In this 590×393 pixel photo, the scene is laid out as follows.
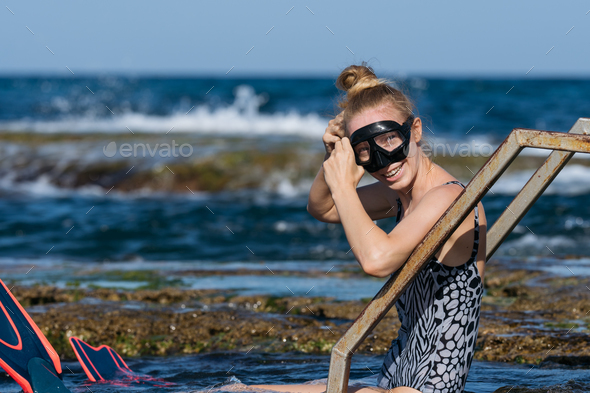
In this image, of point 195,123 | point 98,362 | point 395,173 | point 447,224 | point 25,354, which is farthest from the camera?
point 195,123

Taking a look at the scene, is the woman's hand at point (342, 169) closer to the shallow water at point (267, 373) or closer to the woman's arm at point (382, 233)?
the woman's arm at point (382, 233)

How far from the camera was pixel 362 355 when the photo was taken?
134 inches

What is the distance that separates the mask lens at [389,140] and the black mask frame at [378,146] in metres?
0.01

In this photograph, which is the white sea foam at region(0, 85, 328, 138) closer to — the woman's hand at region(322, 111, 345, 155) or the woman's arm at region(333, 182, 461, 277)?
the woman's hand at region(322, 111, 345, 155)

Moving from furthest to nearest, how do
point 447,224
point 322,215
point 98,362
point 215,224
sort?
point 215,224 → point 98,362 → point 322,215 → point 447,224

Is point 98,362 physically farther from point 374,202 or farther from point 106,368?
point 374,202

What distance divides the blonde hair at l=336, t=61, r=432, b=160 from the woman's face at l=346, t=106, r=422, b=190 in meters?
0.02

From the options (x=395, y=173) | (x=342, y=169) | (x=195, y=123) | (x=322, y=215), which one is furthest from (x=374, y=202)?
(x=195, y=123)

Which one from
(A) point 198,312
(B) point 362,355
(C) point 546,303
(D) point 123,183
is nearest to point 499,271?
(C) point 546,303

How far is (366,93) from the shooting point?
219 cm

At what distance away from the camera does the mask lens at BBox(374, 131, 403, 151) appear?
2129 millimetres

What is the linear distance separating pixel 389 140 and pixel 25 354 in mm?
1661

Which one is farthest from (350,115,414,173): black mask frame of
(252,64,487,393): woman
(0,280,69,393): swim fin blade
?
(0,280,69,393): swim fin blade

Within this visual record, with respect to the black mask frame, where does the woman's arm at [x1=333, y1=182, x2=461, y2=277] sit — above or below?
below
